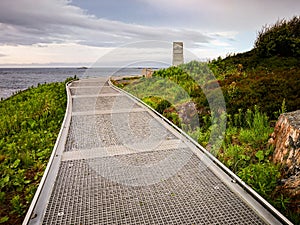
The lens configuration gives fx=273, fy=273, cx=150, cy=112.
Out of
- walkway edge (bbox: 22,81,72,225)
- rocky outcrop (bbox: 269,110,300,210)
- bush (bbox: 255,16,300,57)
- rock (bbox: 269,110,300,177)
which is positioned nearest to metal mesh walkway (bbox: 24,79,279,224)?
walkway edge (bbox: 22,81,72,225)

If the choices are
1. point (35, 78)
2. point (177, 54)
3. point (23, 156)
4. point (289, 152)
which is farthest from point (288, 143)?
point (35, 78)

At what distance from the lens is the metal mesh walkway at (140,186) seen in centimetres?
290

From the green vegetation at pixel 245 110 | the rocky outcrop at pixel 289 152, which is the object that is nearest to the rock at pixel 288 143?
the rocky outcrop at pixel 289 152

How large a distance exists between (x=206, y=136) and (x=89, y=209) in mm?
3178

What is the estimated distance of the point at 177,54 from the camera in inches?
595

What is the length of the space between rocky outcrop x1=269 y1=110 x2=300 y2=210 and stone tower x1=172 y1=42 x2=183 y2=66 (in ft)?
36.1

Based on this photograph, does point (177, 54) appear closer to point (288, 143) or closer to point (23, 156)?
point (23, 156)

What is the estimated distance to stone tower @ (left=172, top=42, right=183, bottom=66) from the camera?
1489cm

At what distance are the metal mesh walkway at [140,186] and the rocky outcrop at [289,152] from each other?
0.63m

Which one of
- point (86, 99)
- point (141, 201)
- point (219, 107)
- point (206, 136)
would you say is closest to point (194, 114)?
point (219, 107)

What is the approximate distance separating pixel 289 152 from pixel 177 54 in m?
11.9

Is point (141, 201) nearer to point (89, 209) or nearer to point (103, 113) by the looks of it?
point (89, 209)

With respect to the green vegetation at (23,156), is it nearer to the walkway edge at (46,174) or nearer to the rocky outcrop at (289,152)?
the walkway edge at (46,174)

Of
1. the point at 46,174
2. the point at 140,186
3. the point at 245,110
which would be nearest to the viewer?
the point at 140,186
